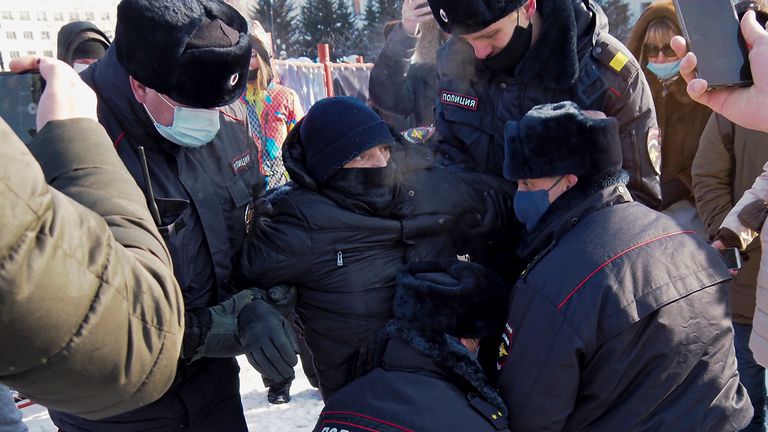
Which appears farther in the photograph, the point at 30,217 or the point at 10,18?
the point at 10,18

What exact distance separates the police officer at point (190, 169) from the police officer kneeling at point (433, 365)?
1.12 feet

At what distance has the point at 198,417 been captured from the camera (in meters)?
1.86

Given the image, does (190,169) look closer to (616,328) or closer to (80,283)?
(80,283)

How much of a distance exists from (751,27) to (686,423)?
0.96 metres

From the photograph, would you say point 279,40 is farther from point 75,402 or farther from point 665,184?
point 75,402

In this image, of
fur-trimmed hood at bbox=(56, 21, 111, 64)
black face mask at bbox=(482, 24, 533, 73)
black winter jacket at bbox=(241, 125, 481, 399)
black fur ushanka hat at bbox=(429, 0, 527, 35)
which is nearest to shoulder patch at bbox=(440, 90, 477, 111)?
black face mask at bbox=(482, 24, 533, 73)

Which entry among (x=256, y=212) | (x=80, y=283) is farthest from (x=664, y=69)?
(x=80, y=283)

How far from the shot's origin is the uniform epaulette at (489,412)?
136 centimetres

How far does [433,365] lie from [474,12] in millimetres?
1066

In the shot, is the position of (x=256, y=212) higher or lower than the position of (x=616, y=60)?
lower

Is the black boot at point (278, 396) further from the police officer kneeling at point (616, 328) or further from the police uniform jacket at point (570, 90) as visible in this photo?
the police officer kneeling at point (616, 328)

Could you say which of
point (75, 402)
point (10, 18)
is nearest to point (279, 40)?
point (10, 18)

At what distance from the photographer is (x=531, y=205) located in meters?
Result: 1.70

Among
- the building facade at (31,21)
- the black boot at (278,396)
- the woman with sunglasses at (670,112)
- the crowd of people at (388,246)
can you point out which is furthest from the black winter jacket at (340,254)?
the building facade at (31,21)
